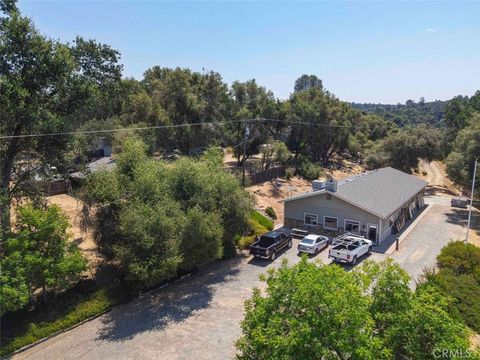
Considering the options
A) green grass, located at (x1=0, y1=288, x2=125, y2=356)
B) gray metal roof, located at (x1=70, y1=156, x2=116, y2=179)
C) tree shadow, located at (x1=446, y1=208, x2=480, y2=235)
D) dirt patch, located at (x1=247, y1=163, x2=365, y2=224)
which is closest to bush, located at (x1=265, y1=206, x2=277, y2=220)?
dirt patch, located at (x1=247, y1=163, x2=365, y2=224)

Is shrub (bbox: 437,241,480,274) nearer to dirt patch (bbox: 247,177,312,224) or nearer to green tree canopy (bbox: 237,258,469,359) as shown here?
dirt patch (bbox: 247,177,312,224)

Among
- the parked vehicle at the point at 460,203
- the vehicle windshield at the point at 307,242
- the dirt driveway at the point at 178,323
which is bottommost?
the parked vehicle at the point at 460,203

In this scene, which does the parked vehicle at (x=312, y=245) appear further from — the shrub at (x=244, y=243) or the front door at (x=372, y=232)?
the front door at (x=372, y=232)

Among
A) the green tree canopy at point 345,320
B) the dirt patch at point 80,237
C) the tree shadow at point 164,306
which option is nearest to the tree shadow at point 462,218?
the tree shadow at point 164,306

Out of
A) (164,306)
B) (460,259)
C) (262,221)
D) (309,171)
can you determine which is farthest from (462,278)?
(309,171)

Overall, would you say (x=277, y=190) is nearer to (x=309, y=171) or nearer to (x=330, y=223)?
(x=309, y=171)

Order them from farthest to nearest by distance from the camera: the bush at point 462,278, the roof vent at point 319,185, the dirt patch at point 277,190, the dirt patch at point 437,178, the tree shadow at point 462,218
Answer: the dirt patch at point 437,178 → the dirt patch at point 277,190 → the tree shadow at point 462,218 → the roof vent at point 319,185 → the bush at point 462,278
